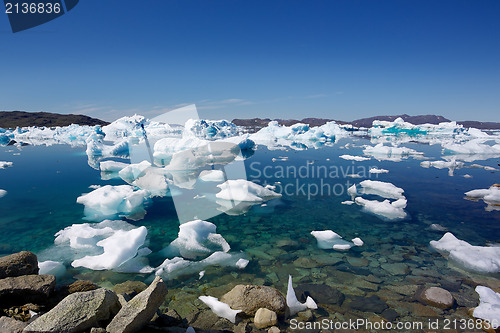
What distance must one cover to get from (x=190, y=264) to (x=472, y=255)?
18.3ft

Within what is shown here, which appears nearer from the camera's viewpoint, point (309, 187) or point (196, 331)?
point (196, 331)

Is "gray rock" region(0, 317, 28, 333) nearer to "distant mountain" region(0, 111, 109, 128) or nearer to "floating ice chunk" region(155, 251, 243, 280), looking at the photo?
"floating ice chunk" region(155, 251, 243, 280)

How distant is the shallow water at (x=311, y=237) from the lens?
15.1ft

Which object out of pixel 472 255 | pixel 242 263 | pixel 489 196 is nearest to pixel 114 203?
pixel 242 263

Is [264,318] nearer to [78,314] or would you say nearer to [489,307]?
[78,314]

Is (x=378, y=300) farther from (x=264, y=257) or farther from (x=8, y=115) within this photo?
(x=8, y=115)

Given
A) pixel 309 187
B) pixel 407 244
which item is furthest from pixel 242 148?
pixel 407 244

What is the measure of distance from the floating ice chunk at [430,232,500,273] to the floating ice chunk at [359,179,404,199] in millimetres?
4156

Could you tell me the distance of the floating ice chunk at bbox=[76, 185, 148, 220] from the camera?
8.24 metres

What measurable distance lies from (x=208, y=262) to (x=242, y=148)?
1961cm

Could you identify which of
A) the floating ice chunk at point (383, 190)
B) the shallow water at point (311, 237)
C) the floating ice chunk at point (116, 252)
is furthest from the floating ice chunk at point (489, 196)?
the floating ice chunk at point (116, 252)

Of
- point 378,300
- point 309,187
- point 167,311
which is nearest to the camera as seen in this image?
point 167,311

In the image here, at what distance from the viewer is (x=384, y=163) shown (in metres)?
18.2

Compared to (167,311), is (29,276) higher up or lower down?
higher up
